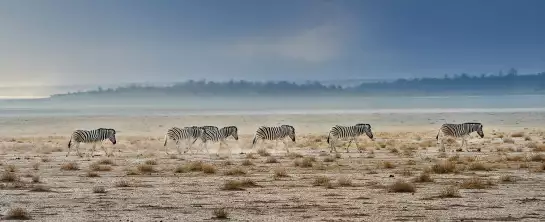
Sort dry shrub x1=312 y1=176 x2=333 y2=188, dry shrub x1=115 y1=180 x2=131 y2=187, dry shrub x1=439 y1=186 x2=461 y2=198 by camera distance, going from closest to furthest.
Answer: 1. dry shrub x1=439 y1=186 x2=461 y2=198
2. dry shrub x1=312 y1=176 x2=333 y2=188
3. dry shrub x1=115 y1=180 x2=131 y2=187

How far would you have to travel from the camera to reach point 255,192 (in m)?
24.8

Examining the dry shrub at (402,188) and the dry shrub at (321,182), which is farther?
the dry shrub at (321,182)

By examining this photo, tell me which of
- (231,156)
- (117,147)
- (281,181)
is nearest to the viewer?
(281,181)

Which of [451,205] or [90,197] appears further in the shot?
[90,197]

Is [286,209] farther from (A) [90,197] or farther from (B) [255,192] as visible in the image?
(A) [90,197]

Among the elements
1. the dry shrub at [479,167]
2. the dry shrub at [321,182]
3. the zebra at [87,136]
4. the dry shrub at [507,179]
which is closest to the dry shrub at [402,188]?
the dry shrub at [321,182]

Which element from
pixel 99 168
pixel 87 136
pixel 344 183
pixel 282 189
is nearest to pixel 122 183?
pixel 282 189

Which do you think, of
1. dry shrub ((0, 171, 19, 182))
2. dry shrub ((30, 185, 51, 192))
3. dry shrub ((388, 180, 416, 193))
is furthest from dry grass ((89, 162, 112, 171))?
dry shrub ((388, 180, 416, 193))

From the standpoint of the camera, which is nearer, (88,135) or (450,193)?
(450,193)

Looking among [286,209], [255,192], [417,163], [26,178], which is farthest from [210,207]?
[417,163]

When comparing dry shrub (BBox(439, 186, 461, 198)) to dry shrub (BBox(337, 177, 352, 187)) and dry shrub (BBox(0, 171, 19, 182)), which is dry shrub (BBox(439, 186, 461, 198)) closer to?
dry shrub (BBox(337, 177, 352, 187))

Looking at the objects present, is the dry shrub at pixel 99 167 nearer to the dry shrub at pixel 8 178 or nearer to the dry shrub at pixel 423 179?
the dry shrub at pixel 8 178

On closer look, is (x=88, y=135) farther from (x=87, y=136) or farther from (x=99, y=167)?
(x=99, y=167)

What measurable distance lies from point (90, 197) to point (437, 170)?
12689 millimetres
